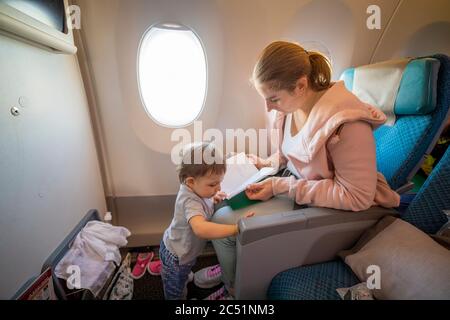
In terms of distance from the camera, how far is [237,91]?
1.40m

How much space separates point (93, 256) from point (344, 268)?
1.20 meters

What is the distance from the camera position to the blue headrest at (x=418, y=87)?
2.70 feet

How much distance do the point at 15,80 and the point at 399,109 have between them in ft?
5.25

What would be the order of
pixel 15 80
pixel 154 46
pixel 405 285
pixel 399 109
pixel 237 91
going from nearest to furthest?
pixel 405 285 < pixel 15 80 < pixel 399 109 < pixel 154 46 < pixel 237 91

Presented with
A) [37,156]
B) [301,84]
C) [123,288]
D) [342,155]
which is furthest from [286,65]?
[123,288]

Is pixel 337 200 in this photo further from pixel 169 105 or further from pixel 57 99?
pixel 57 99

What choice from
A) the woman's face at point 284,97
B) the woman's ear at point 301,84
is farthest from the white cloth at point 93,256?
the woman's ear at point 301,84

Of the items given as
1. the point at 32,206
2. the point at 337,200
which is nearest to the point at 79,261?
the point at 32,206

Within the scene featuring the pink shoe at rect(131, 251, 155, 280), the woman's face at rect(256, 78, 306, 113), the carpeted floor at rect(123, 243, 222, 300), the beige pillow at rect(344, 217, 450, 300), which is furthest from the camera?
the pink shoe at rect(131, 251, 155, 280)

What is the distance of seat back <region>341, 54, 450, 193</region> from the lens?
83cm

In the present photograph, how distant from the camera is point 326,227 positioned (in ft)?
2.64

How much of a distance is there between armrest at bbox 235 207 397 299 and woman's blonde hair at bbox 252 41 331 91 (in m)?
0.52

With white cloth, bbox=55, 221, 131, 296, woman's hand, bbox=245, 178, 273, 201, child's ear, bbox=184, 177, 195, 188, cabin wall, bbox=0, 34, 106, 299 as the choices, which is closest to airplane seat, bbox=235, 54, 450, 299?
woman's hand, bbox=245, 178, 273, 201

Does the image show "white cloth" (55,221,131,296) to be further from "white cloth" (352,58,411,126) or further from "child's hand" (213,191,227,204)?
"white cloth" (352,58,411,126)
